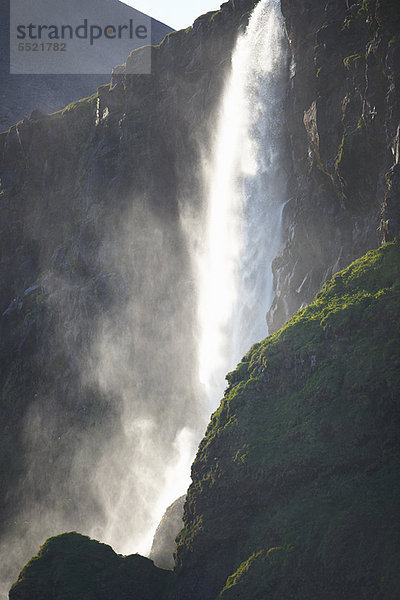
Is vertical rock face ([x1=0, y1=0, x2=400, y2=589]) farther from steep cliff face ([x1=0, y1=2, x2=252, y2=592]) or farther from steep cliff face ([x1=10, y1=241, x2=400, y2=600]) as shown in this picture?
steep cliff face ([x1=10, y1=241, x2=400, y2=600])

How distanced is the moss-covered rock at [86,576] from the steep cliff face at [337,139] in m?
13.7

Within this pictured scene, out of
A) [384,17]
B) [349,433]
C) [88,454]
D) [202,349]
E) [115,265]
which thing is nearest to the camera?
[349,433]

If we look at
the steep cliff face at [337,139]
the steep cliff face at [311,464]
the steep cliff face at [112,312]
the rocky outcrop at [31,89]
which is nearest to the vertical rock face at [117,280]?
the steep cliff face at [112,312]

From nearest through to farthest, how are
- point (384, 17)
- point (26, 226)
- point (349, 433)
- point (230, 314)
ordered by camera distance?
1. point (349, 433)
2. point (384, 17)
3. point (230, 314)
4. point (26, 226)

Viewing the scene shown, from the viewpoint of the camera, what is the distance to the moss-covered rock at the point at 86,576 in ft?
52.7

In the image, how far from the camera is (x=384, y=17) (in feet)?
69.2

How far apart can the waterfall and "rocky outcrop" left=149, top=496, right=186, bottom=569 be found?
450 inches

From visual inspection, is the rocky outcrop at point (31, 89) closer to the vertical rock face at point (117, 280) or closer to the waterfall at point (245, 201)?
the vertical rock face at point (117, 280)

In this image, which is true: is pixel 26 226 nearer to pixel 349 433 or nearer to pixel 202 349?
pixel 202 349

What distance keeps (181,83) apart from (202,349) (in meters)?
20.0

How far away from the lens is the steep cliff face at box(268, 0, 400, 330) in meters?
21.2

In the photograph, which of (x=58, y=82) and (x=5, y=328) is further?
(x=58, y=82)

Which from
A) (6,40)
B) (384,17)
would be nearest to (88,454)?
(384,17)

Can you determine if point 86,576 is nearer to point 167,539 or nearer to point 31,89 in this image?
point 167,539
